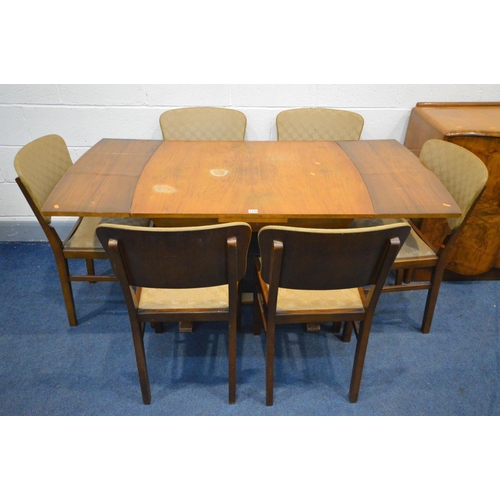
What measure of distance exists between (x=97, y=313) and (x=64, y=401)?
51cm

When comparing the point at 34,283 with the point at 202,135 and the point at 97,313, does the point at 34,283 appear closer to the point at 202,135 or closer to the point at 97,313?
the point at 97,313

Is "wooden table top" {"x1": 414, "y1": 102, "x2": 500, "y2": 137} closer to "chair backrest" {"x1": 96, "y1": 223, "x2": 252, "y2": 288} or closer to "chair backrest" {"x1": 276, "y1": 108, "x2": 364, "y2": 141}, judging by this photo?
"chair backrest" {"x1": 276, "y1": 108, "x2": 364, "y2": 141}

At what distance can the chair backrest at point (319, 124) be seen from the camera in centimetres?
218

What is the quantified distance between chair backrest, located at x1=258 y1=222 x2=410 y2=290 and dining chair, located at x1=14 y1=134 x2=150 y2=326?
2.86 ft

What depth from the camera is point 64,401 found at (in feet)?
5.38

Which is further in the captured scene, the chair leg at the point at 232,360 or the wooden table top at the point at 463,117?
the wooden table top at the point at 463,117

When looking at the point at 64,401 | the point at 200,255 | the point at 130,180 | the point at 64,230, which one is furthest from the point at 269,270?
the point at 64,230

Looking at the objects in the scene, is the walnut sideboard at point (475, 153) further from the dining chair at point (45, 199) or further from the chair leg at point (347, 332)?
the dining chair at point (45, 199)

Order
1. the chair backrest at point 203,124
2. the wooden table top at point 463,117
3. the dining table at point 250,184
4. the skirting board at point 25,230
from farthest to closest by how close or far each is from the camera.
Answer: the skirting board at point 25,230, the chair backrest at point 203,124, the wooden table top at point 463,117, the dining table at point 250,184

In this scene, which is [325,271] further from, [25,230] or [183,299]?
[25,230]

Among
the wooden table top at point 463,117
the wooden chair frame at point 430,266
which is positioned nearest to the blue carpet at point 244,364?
the wooden chair frame at point 430,266

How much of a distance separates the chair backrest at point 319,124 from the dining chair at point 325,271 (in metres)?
1.01

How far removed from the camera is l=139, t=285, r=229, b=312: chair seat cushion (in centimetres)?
144

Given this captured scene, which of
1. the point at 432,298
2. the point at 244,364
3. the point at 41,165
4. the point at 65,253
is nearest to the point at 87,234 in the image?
the point at 65,253
